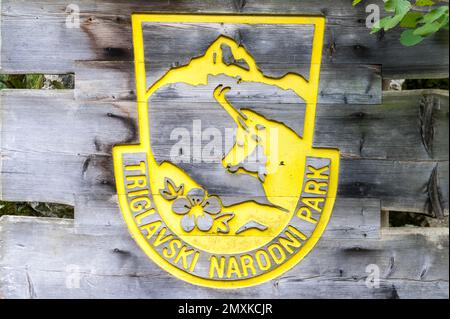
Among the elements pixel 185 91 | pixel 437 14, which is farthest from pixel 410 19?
pixel 185 91

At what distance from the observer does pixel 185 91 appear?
256cm

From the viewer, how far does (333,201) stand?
8.47ft

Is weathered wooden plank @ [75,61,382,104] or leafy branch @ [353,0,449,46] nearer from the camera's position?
leafy branch @ [353,0,449,46]

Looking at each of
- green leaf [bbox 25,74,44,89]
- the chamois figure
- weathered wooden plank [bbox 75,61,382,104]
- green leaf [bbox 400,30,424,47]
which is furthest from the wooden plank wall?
green leaf [bbox 25,74,44,89]

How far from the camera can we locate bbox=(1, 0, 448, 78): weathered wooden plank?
101 inches

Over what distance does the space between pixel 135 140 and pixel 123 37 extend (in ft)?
1.51

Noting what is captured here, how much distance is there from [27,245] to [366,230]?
→ 60.7 inches

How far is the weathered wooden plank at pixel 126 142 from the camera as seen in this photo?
8.44 feet

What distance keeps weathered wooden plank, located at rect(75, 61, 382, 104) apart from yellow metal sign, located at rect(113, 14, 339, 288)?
34mm

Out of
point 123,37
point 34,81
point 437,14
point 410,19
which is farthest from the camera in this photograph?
point 34,81

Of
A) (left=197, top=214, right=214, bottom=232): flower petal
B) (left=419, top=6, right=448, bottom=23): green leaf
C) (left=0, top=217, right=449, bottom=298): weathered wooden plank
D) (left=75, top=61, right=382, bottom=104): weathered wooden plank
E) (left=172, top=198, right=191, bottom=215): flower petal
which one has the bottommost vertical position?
(left=0, top=217, right=449, bottom=298): weathered wooden plank

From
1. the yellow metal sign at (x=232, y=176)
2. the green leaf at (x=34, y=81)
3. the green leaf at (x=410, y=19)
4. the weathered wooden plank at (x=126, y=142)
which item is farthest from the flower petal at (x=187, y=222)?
the green leaf at (x=410, y=19)

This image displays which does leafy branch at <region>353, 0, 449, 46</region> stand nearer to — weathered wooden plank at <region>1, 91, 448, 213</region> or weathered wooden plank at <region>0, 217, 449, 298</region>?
weathered wooden plank at <region>1, 91, 448, 213</region>

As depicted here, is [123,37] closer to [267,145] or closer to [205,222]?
[267,145]
